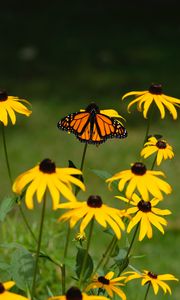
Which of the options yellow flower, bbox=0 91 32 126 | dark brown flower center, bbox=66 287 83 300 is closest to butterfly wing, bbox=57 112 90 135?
yellow flower, bbox=0 91 32 126

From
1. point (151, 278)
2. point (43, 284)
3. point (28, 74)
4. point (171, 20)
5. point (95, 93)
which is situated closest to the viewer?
point (151, 278)

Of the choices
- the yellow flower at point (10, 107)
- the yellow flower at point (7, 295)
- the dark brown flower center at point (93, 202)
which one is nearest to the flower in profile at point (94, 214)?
the dark brown flower center at point (93, 202)

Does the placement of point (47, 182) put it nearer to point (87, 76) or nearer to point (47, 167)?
point (47, 167)

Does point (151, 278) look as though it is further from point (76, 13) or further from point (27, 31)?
point (76, 13)

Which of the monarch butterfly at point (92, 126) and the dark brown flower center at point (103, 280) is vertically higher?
the monarch butterfly at point (92, 126)

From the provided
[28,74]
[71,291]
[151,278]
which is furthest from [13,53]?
[71,291]

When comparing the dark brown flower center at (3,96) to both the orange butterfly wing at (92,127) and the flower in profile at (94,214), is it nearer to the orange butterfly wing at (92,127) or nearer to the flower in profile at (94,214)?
the orange butterfly wing at (92,127)
